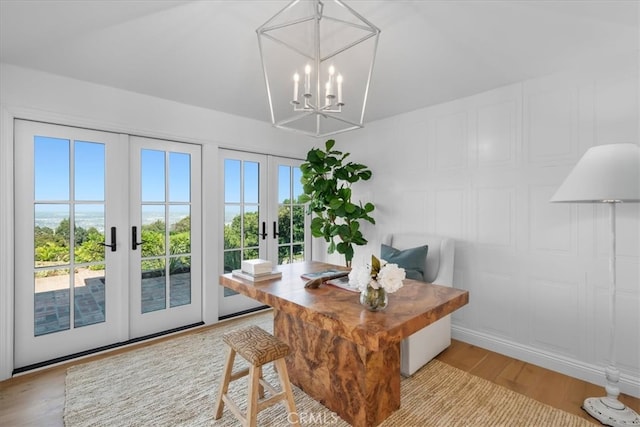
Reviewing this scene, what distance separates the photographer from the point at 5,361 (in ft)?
7.35

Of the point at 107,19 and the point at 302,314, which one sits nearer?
the point at 302,314

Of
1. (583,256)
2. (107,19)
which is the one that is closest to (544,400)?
(583,256)

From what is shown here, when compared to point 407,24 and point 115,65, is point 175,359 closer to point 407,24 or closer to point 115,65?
point 115,65

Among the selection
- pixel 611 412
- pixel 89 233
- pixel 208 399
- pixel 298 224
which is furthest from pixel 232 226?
pixel 611 412

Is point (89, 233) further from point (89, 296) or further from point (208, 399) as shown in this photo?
point (208, 399)

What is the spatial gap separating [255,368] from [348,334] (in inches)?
23.7

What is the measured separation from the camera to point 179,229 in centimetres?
319

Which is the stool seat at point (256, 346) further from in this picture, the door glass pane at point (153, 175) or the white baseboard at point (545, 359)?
the white baseboard at point (545, 359)

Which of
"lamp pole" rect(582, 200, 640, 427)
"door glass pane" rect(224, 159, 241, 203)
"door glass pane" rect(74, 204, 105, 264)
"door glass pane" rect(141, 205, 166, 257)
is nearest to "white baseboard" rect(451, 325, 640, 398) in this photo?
"lamp pole" rect(582, 200, 640, 427)

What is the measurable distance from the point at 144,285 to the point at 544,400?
343 cm

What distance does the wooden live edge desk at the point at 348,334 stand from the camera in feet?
4.32

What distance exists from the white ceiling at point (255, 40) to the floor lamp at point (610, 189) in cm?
85

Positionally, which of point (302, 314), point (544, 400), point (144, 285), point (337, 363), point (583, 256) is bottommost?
point (544, 400)

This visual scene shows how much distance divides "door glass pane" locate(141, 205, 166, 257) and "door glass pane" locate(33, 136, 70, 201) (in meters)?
0.64
